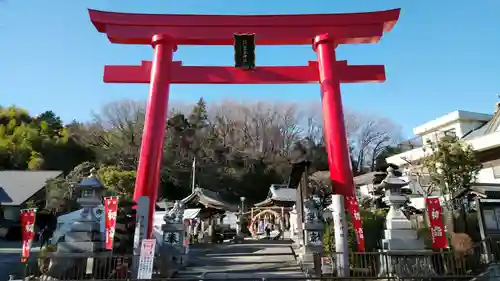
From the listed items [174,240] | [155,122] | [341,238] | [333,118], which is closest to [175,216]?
[174,240]

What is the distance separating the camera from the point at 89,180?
888 centimetres

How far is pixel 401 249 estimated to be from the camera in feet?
26.8

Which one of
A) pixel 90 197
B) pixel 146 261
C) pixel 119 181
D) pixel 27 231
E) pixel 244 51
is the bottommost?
pixel 146 261

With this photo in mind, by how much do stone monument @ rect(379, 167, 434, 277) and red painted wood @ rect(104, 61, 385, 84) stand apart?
527cm

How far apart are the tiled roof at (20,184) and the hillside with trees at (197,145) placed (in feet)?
17.8

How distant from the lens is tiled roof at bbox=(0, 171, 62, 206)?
24203 millimetres

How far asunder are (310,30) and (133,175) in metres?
15.2

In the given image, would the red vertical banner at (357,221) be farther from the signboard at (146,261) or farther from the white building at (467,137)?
the white building at (467,137)

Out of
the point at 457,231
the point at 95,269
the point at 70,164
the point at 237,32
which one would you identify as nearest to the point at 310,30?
the point at 237,32

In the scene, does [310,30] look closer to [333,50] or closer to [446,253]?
[333,50]

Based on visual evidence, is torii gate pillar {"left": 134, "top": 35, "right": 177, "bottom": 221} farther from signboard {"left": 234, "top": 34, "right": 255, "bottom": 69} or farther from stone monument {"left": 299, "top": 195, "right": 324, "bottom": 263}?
stone monument {"left": 299, "top": 195, "right": 324, "bottom": 263}

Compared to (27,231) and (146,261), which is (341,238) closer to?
(146,261)

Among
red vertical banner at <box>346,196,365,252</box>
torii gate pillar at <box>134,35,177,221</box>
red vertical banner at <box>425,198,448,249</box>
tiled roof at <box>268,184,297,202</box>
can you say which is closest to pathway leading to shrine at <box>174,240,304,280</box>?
red vertical banner at <box>346,196,365,252</box>

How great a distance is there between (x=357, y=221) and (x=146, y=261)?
5.36 m
